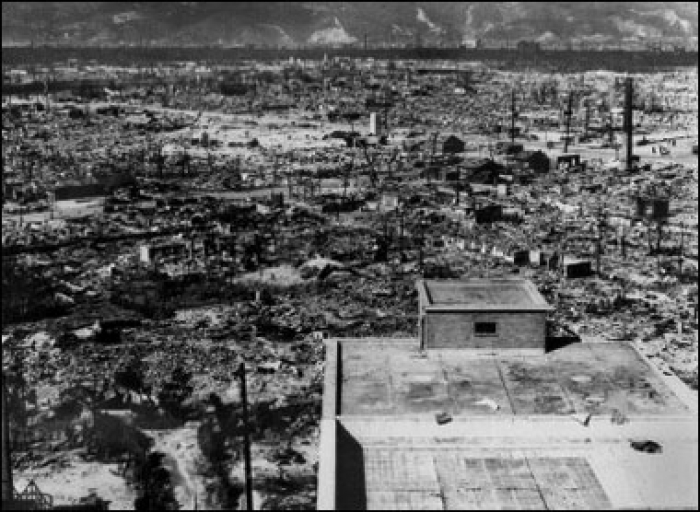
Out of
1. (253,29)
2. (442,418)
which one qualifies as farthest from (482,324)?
(253,29)

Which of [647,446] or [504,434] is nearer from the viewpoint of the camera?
[647,446]

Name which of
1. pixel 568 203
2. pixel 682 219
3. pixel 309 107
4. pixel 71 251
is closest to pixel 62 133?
pixel 309 107

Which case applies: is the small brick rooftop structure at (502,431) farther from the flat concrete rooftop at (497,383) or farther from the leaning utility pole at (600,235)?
the leaning utility pole at (600,235)

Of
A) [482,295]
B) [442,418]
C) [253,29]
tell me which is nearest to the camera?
[442,418]

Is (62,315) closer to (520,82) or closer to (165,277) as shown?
(165,277)

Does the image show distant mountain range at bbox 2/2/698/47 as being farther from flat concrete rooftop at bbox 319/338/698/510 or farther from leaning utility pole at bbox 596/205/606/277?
flat concrete rooftop at bbox 319/338/698/510

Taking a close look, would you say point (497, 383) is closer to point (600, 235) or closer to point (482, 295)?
point (482, 295)
